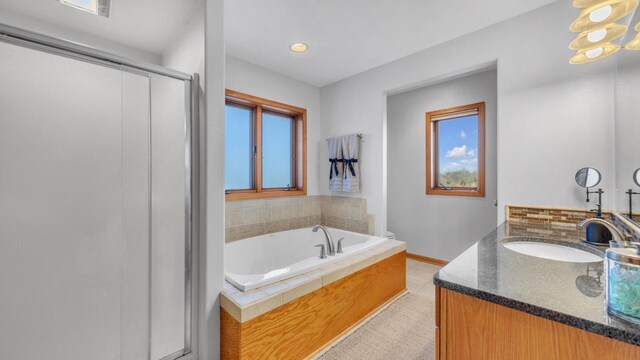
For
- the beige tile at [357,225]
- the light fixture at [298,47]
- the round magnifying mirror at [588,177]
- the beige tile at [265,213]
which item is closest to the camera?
the round magnifying mirror at [588,177]

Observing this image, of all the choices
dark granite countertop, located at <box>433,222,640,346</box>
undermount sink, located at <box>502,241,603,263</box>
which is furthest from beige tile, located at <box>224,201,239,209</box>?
undermount sink, located at <box>502,241,603,263</box>

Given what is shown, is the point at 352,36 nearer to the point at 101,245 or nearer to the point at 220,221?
the point at 220,221

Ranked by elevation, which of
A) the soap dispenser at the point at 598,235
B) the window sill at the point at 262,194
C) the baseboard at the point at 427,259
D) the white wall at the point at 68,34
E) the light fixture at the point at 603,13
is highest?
the white wall at the point at 68,34

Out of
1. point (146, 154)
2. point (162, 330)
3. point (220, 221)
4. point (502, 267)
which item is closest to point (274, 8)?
point (146, 154)

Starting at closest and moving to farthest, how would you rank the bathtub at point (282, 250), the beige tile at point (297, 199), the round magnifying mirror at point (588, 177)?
the round magnifying mirror at point (588, 177) < the bathtub at point (282, 250) < the beige tile at point (297, 199)

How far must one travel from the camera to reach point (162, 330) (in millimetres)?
1467

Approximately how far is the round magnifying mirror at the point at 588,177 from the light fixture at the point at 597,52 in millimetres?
716

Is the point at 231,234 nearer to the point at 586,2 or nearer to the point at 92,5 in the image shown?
the point at 92,5

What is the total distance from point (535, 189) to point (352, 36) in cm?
200

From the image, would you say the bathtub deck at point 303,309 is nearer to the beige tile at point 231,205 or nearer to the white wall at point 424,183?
the beige tile at point 231,205

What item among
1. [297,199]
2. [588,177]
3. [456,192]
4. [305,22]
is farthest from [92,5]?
[456,192]

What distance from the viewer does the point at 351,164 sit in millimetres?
3184

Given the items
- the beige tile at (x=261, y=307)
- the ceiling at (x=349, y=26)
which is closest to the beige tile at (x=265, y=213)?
the beige tile at (x=261, y=307)

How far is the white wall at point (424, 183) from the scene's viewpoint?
2951 mm
